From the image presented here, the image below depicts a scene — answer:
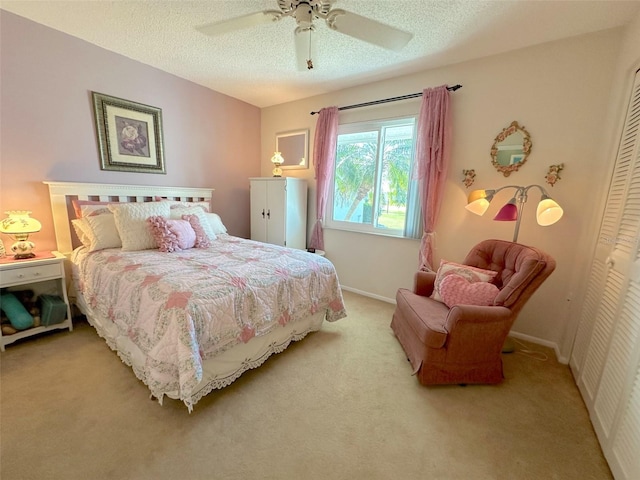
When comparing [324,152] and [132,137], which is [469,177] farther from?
[132,137]

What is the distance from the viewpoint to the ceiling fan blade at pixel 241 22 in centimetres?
157

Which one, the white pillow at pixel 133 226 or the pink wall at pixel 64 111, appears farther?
the white pillow at pixel 133 226

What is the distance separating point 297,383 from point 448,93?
294 cm

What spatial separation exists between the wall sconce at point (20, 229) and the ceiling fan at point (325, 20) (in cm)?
202

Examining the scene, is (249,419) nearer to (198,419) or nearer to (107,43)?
(198,419)

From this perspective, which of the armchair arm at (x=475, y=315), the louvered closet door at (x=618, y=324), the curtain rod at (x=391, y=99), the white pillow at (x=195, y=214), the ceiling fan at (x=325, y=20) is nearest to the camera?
the louvered closet door at (x=618, y=324)

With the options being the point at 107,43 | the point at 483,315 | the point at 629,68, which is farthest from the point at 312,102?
the point at 483,315

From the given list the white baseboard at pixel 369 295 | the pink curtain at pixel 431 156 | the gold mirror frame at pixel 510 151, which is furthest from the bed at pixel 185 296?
the gold mirror frame at pixel 510 151

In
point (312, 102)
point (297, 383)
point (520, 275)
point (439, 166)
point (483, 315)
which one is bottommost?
point (297, 383)

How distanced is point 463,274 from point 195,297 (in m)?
2.00

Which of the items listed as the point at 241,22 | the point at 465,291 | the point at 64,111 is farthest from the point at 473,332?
the point at 64,111

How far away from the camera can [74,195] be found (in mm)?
2457

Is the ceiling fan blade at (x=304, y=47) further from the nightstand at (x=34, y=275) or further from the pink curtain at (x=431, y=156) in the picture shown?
the nightstand at (x=34, y=275)

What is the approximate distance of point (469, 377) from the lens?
1.82 m
